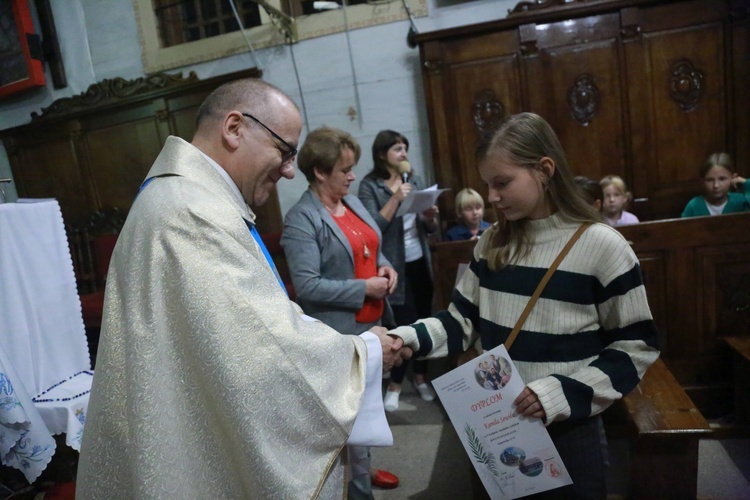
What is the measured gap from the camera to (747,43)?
369 cm

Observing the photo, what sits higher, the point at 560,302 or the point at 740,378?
the point at 560,302

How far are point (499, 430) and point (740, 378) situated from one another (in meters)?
2.08

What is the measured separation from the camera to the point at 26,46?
206 inches

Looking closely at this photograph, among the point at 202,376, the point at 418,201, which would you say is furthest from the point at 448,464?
the point at 202,376

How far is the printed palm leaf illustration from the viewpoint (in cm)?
133

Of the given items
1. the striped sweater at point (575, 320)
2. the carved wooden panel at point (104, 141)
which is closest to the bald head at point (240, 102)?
the striped sweater at point (575, 320)

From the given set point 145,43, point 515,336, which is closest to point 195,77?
point 145,43

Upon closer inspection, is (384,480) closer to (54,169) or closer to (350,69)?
(350,69)

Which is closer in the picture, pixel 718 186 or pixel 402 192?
pixel 402 192

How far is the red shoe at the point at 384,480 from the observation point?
2.54 meters

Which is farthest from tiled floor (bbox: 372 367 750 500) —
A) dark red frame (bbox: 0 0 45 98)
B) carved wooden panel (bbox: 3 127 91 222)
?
dark red frame (bbox: 0 0 45 98)

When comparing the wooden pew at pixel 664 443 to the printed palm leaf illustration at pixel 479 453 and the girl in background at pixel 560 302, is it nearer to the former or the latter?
the girl in background at pixel 560 302

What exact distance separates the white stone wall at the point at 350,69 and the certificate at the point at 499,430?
10.9 ft

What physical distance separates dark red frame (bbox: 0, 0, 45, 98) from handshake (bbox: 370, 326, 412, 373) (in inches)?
223
